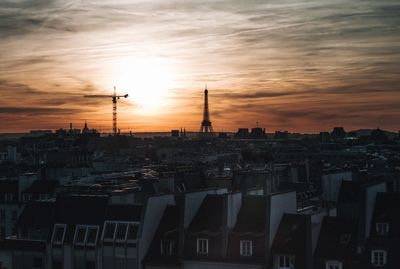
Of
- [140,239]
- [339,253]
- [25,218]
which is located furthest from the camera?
[25,218]

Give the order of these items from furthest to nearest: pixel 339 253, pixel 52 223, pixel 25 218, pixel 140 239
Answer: pixel 25 218
pixel 52 223
pixel 140 239
pixel 339 253

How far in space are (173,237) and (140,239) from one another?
8.09 ft

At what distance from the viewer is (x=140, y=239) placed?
5488 centimetres

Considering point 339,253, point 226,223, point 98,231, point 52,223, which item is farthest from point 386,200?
point 52,223

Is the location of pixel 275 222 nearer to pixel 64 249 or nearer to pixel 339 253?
pixel 339 253

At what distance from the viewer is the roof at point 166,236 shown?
5472 centimetres

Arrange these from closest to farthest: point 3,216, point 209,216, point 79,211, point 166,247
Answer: point 209,216, point 166,247, point 79,211, point 3,216

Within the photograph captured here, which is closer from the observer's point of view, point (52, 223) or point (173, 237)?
point (173, 237)

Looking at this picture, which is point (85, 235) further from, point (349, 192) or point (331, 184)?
point (331, 184)

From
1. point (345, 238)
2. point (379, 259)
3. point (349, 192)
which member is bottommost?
point (379, 259)

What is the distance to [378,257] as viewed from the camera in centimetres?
5188

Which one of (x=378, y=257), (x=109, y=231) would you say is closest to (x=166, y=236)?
(x=109, y=231)

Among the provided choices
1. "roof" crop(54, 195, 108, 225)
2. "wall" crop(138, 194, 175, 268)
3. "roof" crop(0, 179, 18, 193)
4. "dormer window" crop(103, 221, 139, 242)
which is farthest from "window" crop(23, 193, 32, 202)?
"wall" crop(138, 194, 175, 268)

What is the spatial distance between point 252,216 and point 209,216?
329 centimetres
